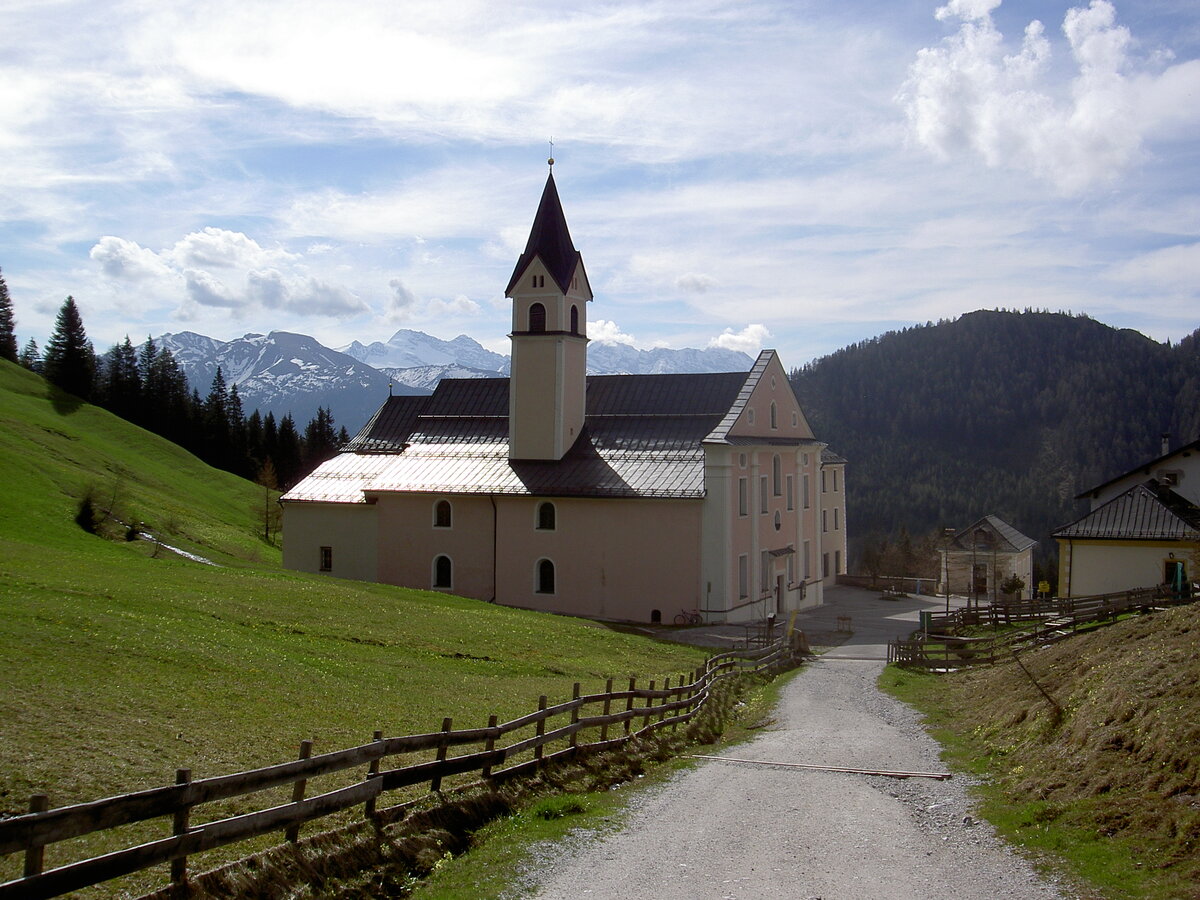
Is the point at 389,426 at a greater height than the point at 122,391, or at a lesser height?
lesser

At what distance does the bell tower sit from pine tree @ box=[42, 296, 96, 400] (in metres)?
68.3

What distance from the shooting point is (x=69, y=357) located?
101625mm

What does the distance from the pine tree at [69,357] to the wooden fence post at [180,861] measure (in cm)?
10211

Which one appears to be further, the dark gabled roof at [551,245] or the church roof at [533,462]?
the dark gabled roof at [551,245]

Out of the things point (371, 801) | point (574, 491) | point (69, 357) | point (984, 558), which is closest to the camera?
point (371, 801)

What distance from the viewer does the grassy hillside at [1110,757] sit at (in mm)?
10773

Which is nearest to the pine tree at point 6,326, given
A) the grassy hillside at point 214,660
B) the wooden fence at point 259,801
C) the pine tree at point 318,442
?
the pine tree at point 318,442

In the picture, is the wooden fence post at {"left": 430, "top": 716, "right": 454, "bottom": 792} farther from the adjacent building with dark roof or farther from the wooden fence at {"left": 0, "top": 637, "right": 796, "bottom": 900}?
the adjacent building with dark roof

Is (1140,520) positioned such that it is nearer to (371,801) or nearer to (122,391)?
(371,801)

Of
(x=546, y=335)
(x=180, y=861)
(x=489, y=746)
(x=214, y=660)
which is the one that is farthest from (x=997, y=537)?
(x=180, y=861)

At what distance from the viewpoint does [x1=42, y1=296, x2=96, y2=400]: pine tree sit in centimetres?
10106

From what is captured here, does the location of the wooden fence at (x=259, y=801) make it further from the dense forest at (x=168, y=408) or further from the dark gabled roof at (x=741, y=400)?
the dense forest at (x=168, y=408)

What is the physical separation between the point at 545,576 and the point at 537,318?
12505 mm

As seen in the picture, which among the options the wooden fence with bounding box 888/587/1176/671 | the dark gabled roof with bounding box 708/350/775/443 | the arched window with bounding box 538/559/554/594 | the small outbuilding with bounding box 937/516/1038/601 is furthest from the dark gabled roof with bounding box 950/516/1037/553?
the arched window with bounding box 538/559/554/594
